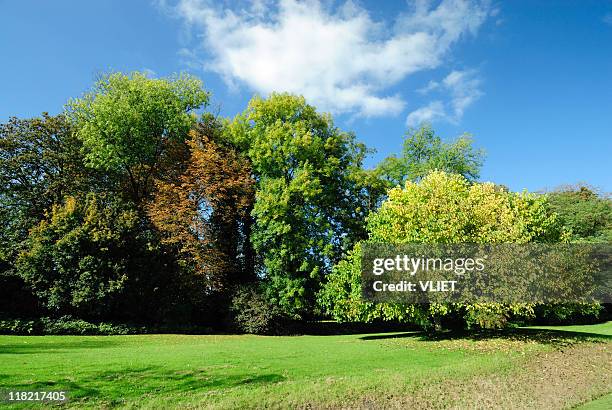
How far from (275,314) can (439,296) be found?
13.9 metres

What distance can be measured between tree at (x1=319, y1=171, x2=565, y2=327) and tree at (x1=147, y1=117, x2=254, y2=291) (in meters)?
11.0

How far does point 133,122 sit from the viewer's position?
110 feet

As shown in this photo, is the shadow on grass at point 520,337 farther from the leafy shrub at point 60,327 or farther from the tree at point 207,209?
the leafy shrub at point 60,327

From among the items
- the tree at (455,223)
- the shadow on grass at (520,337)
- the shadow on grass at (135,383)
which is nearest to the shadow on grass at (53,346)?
the shadow on grass at (135,383)

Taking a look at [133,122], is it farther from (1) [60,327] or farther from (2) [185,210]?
(1) [60,327]

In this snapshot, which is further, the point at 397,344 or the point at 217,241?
the point at 217,241

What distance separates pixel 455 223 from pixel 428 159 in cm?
2533

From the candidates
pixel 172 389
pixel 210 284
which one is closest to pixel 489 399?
pixel 172 389

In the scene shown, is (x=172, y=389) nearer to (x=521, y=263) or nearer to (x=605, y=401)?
(x=605, y=401)

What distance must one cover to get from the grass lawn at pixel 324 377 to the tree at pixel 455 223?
2644 mm

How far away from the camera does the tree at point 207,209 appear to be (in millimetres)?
31078

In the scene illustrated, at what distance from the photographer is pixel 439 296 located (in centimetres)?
2086

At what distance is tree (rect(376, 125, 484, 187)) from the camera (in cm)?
4334

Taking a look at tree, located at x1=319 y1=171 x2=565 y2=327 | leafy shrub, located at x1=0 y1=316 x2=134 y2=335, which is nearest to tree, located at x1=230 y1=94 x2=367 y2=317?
tree, located at x1=319 y1=171 x2=565 y2=327
